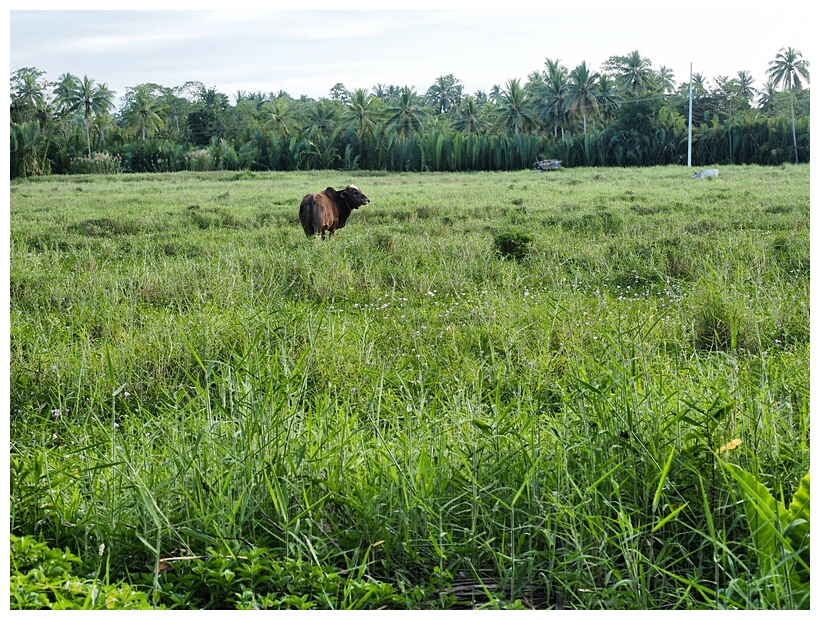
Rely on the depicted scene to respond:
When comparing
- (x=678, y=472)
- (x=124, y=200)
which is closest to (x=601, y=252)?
(x=678, y=472)

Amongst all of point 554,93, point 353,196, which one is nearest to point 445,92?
point 554,93

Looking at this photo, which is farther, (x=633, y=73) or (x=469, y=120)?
(x=633, y=73)

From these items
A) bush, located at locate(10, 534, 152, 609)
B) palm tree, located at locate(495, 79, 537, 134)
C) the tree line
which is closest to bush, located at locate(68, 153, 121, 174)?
the tree line

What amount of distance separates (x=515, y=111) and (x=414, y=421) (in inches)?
1619

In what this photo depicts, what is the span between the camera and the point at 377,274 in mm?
6504

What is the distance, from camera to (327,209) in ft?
31.6

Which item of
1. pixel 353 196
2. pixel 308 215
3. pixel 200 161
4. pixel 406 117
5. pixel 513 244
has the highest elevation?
pixel 406 117

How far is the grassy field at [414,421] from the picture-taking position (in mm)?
2109

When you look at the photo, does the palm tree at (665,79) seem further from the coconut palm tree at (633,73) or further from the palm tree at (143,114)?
the palm tree at (143,114)

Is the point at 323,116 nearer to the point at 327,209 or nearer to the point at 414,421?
the point at 327,209

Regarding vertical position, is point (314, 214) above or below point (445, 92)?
below

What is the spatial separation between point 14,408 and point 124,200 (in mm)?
11470

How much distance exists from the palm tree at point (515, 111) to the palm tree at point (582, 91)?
3.70m
